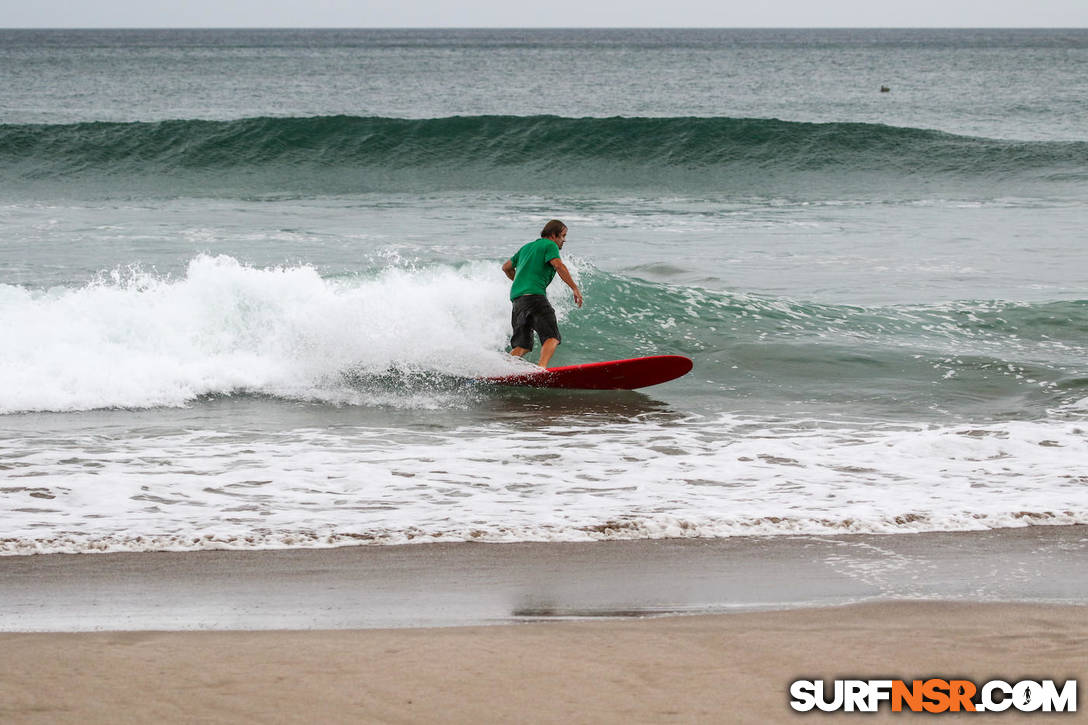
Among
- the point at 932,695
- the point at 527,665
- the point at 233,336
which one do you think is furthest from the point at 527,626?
the point at 233,336

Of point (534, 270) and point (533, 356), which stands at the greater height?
point (534, 270)

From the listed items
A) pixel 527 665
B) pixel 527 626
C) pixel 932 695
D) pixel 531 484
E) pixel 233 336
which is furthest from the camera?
pixel 233 336

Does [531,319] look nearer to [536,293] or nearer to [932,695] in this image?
[536,293]

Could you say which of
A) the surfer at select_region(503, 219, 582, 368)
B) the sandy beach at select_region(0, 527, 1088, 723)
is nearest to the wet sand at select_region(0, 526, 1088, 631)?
the sandy beach at select_region(0, 527, 1088, 723)

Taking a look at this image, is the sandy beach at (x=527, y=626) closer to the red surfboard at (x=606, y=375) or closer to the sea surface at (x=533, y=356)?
the sea surface at (x=533, y=356)

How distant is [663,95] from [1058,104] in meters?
17.9

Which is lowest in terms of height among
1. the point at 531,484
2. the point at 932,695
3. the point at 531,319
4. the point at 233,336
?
the point at 932,695

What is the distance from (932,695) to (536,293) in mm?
5975

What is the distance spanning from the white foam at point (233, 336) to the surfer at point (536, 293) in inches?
14.3

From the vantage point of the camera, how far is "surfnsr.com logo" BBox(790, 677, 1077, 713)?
335cm

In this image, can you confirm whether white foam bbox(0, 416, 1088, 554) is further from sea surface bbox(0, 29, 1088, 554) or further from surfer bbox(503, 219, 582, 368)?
surfer bbox(503, 219, 582, 368)

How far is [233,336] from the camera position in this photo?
1000 centimetres

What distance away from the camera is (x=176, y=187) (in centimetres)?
2558

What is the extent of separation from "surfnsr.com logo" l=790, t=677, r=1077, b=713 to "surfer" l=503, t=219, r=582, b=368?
226 inches
